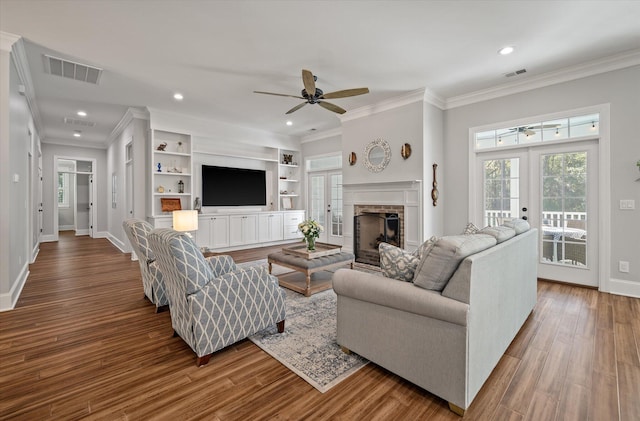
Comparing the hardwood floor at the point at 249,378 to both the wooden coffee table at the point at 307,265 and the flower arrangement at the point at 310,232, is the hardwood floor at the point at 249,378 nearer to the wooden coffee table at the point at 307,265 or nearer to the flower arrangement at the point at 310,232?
the wooden coffee table at the point at 307,265

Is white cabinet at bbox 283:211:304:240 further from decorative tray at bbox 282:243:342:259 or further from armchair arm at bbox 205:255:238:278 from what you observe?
armchair arm at bbox 205:255:238:278

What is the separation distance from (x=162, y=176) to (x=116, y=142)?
283 cm

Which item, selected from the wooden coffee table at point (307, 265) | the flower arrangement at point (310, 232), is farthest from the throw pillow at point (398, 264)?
the flower arrangement at point (310, 232)

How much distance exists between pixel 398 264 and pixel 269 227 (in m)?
5.74

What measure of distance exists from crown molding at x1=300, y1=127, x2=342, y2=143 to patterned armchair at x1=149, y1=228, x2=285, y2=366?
17.7 ft

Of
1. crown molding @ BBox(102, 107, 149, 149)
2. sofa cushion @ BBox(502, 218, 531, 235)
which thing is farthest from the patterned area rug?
crown molding @ BBox(102, 107, 149, 149)

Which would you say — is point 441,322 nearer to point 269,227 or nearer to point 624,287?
point 624,287

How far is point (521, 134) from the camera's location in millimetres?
4438

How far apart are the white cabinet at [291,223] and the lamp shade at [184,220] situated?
3.84 m

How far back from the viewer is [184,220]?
393cm

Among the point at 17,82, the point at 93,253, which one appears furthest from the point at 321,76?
the point at 93,253

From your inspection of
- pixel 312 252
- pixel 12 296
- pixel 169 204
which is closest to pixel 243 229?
pixel 169 204

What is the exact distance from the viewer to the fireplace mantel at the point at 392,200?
496 cm

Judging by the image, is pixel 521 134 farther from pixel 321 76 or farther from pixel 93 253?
pixel 93 253
